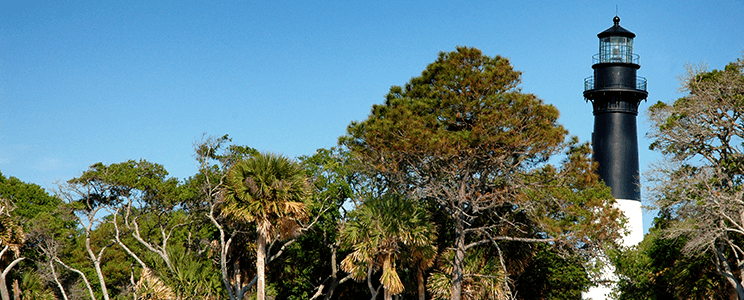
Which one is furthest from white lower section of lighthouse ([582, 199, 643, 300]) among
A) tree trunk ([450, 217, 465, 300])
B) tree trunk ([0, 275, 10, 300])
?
tree trunk ([0, 275, 10, 300])

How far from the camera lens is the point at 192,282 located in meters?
23.4

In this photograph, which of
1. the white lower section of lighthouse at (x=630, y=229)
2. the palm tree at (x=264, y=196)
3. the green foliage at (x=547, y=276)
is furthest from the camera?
the white lower section of lighthouse at (x=630, y=229)

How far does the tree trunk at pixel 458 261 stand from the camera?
23344mm

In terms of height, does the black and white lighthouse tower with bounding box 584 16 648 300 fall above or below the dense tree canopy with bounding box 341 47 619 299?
above

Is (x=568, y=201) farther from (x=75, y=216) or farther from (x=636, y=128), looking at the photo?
(x=75, y=216)

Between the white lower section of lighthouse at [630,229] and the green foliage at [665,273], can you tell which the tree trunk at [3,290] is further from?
the white lower section of lighthouse at [630,229]

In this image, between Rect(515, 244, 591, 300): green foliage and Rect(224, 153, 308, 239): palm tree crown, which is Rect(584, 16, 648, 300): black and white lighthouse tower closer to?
Rect(515, 244, 591, 300): green foliage

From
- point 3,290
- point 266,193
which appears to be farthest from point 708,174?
point 3,290

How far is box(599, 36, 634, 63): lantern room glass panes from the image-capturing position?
39375 millimetres

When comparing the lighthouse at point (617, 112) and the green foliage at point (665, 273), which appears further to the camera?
the lighthouse at point (617, 112)

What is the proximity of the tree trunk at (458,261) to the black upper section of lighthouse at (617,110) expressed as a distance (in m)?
16.5

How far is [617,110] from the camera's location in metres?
38.7

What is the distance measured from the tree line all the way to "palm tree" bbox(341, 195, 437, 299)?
0.15ft

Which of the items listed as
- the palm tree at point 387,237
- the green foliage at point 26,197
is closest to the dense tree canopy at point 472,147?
the palm tree at point 387,237
